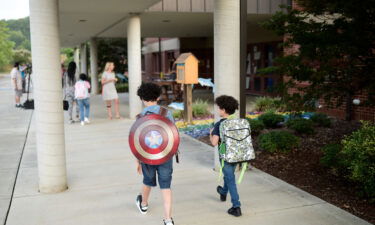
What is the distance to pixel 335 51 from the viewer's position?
5.45 metres

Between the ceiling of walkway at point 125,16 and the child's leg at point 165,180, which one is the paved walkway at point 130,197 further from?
the ceiling of walkway at point 125,16

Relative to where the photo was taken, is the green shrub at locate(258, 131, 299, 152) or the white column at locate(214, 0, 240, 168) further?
the green shrub at locate(258, 131, 299, 152)

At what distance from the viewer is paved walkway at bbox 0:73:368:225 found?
4.49 m

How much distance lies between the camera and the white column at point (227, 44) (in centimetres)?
614

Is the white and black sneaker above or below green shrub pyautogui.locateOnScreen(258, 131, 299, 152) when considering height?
below

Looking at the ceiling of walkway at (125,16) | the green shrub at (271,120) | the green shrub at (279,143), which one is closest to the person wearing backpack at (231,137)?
the green shrub at (279,143)

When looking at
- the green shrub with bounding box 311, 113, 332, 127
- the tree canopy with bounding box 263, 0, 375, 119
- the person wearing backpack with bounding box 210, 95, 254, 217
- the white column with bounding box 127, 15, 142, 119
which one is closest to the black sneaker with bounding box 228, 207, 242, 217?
the person wearing backpack with bounding box 210, 95, 254, 217

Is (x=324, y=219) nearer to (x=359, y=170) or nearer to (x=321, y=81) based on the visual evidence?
(x=359, y=170)

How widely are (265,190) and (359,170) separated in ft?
4.10

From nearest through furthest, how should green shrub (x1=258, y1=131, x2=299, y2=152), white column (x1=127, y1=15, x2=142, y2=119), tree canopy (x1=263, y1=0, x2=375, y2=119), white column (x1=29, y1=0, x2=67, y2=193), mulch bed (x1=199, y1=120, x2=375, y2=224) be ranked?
mulch bed (x1=199, y1=120, x2=375, y2=224)
white column (x1=29, y1=0, x2=67, y2=193)
tree canopy (x1=263, y1=0, x2=375, y2=119)
green shrub (x1=258, y1=131, x2=299, y2=152)
white column (x1=127, y1=15, x2=142, y2=119)

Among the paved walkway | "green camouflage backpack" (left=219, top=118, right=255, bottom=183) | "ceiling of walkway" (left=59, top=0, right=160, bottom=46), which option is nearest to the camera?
"green camouflage backpack" (left=219, top=118, right=255, bottom=183)

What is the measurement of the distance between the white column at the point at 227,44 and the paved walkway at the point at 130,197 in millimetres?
1427

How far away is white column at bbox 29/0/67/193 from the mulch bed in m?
3.23

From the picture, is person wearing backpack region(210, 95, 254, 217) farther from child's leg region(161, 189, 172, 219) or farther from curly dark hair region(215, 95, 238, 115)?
child's leg region(161, 189, 172, 219)
